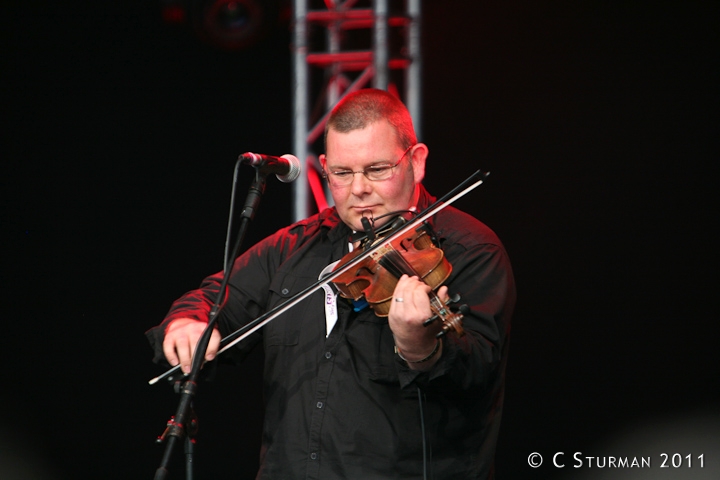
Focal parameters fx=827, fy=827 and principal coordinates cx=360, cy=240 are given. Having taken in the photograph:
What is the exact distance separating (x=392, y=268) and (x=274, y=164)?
46 cm

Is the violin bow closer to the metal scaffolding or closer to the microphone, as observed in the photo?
the microphone

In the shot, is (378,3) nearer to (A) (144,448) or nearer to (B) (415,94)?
(B) (415,94)

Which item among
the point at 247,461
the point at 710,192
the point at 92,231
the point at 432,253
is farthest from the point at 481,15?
the point at 247,461

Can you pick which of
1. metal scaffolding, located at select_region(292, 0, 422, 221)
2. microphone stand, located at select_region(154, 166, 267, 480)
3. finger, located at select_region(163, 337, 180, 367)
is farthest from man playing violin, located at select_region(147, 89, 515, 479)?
metal scaffolding, located at select_region(292, 0, 422, 221)

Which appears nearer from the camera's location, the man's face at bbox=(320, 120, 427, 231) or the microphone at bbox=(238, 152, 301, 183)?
the microphone at bbox=(238, 152, 301, 183)

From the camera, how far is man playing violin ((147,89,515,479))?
219cm

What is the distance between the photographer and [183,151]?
4195 mm

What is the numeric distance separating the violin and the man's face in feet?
0.71

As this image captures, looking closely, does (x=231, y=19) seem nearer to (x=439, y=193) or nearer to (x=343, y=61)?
(x=343, y=61)

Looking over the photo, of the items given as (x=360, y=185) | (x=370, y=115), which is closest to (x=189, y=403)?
(x=360, y=185)

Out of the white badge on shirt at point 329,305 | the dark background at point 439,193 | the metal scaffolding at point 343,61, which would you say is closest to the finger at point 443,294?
the white badge on shirt at point 329,305

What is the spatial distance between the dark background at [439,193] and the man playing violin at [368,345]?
49.1 inches

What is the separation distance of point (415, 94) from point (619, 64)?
0.91 meters

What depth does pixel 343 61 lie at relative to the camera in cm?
362
